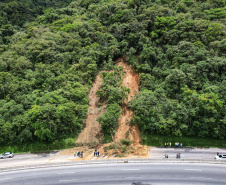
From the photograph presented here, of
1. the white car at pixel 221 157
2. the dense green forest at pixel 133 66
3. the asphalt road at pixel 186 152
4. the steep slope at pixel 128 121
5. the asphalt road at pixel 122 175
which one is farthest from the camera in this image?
the steep slope at pixel 128 121

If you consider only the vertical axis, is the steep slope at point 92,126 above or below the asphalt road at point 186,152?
above

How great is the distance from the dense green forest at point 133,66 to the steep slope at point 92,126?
1833 mm

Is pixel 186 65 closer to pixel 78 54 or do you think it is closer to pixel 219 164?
pixel 219 164

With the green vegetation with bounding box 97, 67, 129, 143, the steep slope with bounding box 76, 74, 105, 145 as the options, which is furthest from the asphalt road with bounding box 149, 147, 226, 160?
the steep slope with bounding box 76, 74, 105, 145

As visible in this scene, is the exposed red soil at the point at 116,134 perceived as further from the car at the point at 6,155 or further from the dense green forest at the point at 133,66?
the car at the point at 6,155

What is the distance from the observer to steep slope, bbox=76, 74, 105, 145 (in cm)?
3631

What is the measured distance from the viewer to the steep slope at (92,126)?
36.3 meters

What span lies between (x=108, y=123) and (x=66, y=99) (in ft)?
34.8

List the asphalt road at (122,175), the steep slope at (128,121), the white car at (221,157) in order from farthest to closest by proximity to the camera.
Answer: the steep slope at (128,121) → the white car at (221,157) → the asphalt road at (122,175)

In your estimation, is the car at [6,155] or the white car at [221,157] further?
the car at [6,155]

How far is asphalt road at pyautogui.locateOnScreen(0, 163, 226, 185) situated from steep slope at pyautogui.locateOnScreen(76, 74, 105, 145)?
9.48 metres

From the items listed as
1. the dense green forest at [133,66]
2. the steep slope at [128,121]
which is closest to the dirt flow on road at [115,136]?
the steep slope at [128,121]

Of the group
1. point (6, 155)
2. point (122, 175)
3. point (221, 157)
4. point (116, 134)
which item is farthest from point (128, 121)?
point (6, 155)

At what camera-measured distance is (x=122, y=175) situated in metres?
24.3
